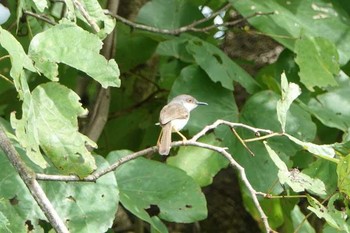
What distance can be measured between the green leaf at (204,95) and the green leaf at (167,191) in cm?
35

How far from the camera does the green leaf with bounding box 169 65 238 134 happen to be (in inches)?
115

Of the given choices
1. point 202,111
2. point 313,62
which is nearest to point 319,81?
point 313,62

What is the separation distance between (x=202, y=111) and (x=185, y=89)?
0.30 ft

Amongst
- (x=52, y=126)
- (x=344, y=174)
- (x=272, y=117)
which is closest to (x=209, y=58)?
(x=272, y=117)

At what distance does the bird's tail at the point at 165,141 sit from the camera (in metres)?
2.04

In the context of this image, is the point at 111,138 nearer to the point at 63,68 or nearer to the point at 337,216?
the point at 63,68

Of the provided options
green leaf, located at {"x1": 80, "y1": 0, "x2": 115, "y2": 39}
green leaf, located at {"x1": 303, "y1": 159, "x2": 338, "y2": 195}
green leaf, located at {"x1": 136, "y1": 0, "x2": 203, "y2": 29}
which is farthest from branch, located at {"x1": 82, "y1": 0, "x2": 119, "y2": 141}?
green leaf, located at {"x1": 80, "y1": 0, "x2": 115, "y2": 39}

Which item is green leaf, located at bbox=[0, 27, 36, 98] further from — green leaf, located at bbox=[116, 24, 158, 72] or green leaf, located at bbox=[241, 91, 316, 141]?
green leaf, located at bbox=[116, 24, 158, 72]

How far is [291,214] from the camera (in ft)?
9.37

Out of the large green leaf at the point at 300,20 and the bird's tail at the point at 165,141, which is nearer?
the bird's tail at the point at 165,141

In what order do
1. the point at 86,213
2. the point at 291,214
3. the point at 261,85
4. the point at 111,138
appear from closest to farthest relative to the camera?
the point at 86,213 → the point at 291,214 → the point at 261,85 → the point at 111,138

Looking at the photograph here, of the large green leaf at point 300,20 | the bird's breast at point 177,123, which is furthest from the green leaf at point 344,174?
the large green leaf at point 300,20

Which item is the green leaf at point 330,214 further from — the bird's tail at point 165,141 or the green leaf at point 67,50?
the green leaf at point 67,50

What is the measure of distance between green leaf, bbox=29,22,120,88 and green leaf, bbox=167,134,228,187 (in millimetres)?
1174
